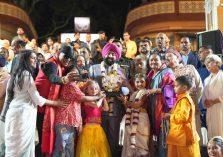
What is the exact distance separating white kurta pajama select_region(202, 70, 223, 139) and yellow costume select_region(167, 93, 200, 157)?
0.69 meters

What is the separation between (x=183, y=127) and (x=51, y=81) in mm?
1781

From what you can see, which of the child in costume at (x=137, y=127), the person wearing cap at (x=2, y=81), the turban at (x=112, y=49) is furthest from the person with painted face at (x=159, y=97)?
the person wearing cap at (x=2, y=81)

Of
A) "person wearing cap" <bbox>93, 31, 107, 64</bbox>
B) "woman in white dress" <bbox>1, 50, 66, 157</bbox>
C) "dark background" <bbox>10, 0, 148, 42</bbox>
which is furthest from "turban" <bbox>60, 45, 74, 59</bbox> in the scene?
"dark background" <bbox>10, 0, 148, 42</bbox>

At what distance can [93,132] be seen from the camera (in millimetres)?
6031

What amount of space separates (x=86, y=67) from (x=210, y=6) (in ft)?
12.1

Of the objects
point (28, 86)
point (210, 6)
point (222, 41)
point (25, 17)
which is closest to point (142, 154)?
point (28, 86)

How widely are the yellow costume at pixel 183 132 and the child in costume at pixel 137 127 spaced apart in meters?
0.56

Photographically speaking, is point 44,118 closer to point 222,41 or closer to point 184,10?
point 222,41

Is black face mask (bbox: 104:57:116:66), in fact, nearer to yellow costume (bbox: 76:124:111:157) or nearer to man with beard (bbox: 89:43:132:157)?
man with beard (bbox: 89:43:132:157)

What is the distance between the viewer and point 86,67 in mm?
7422

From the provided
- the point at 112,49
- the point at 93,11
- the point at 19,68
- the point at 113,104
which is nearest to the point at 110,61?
the point at 112,49

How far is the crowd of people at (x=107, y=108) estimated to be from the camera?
5.49 m

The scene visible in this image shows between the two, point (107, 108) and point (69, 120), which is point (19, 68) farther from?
point (107, 108)

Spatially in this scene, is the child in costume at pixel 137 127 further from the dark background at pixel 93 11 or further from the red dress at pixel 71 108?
the dark background at pixel 93 11
